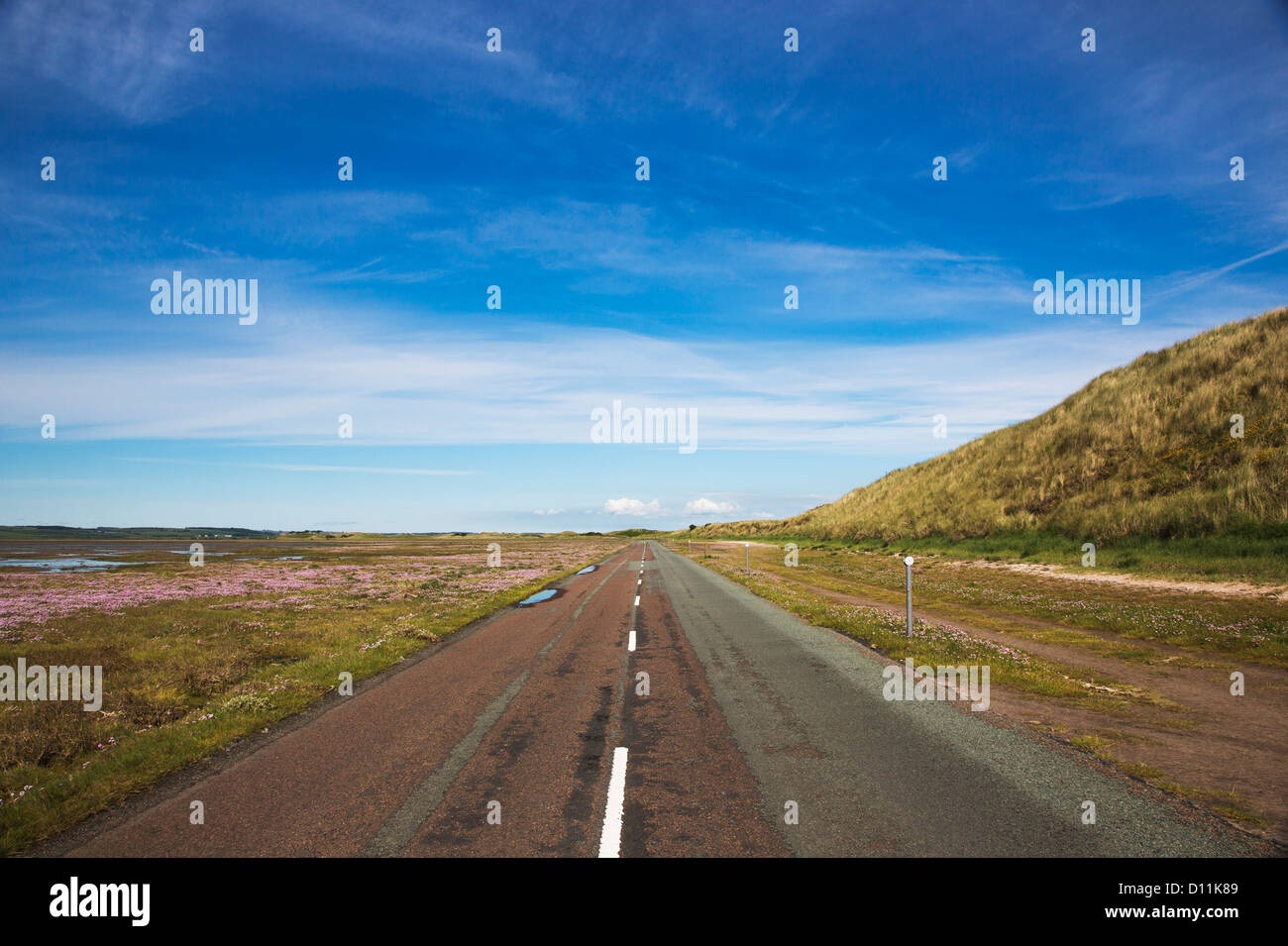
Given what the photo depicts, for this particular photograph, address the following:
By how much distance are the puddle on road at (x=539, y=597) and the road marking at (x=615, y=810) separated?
55.8ft

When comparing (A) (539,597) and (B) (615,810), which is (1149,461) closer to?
(A) (539,597)

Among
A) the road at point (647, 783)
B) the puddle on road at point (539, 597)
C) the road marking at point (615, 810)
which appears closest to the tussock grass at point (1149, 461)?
the road at point (647, 783)

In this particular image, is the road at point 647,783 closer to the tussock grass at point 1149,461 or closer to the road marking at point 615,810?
the road marking at point 615,810

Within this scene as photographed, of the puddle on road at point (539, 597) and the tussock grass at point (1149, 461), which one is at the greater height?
the tussock grass at point (1149, 461)

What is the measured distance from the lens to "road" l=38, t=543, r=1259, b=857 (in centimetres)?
503

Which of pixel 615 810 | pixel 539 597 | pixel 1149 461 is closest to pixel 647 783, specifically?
pixel 615 810

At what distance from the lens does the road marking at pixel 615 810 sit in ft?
16.0

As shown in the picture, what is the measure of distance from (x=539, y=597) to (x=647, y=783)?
20.3 m

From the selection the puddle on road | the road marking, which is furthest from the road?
the puddle on road

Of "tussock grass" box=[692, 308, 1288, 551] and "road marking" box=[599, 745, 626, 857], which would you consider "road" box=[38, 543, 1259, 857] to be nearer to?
"road marking" box=[599, 745, 626, 857]

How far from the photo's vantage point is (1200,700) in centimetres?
908
